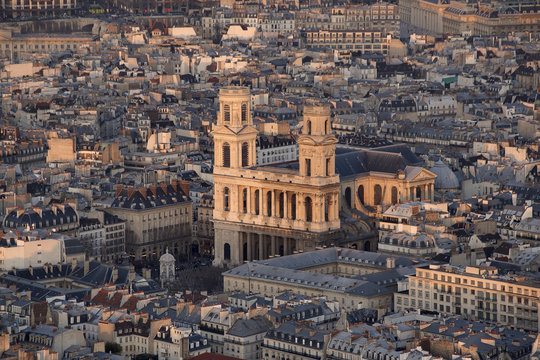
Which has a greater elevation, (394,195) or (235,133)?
(235,133)

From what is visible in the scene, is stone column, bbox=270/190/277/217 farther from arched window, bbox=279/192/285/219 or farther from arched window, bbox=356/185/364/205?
arched window, bbox=356/185/364/205

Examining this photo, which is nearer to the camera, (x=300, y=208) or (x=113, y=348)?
(x=113, y=348)

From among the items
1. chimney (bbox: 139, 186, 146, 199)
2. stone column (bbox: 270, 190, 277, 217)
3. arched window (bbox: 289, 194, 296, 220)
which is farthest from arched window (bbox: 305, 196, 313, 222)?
chimney (bbox: 139, 186, 146, 199)

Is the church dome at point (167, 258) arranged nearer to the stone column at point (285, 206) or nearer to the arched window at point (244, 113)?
the stone column at point (285, 206)

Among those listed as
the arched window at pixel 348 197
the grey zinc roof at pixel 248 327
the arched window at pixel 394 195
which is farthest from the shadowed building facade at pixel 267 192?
the grey zinc roof at pixel 248 327

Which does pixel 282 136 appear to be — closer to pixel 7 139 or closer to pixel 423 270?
pixel 7 139

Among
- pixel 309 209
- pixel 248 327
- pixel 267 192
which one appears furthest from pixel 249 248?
pixel 248 327

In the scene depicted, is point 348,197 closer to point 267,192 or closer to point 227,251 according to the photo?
point 267,192
